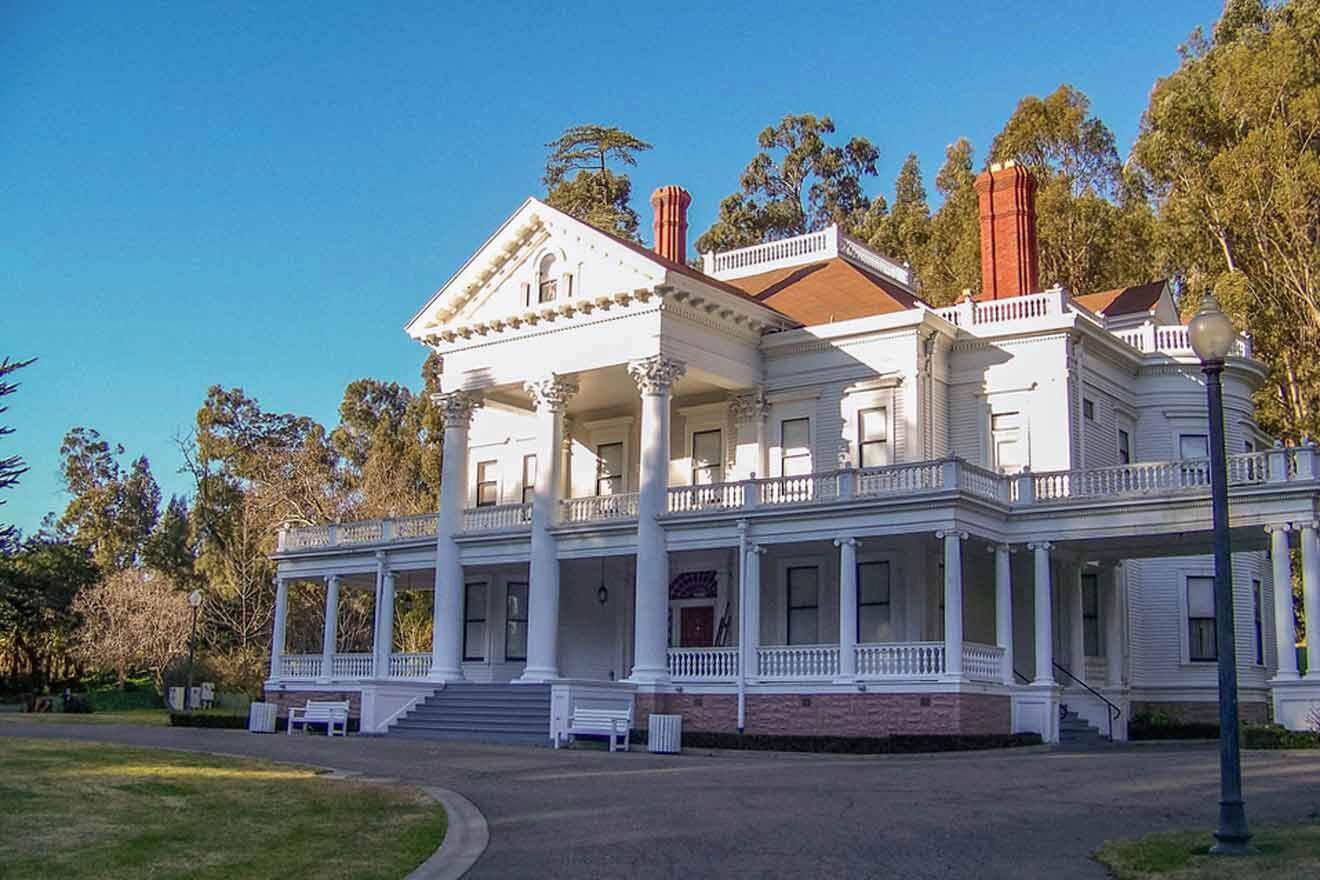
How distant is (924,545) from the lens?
32.2 metres

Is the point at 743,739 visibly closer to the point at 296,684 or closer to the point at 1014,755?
the point at 1014,755

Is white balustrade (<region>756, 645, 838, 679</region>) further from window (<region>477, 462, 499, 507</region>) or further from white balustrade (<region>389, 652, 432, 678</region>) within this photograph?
window (<region>477, 462, 499, 507</region>)

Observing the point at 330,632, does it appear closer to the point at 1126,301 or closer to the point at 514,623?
the point at 514,623

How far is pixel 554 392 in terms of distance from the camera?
35.1m

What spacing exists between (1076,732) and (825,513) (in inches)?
300

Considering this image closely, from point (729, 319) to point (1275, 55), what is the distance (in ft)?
66.3

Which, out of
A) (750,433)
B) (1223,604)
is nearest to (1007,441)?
(750,433)

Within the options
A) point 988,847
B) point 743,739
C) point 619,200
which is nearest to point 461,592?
point 743,739

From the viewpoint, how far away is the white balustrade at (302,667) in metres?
38.9

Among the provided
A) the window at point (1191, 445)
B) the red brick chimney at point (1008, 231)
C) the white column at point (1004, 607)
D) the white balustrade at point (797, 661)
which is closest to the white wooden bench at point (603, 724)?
the white balustrade at point (797, 661)

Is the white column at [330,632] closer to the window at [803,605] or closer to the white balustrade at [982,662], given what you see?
the window at [803,605]

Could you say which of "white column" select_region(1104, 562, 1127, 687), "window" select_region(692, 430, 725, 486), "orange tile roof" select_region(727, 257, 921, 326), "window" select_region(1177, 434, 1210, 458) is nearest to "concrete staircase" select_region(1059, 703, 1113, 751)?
"white column" select_region(1104, 562, 1127, 687)

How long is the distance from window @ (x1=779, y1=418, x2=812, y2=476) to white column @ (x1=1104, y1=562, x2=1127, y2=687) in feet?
26.0

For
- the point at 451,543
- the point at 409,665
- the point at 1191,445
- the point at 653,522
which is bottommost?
the point at 409,665
